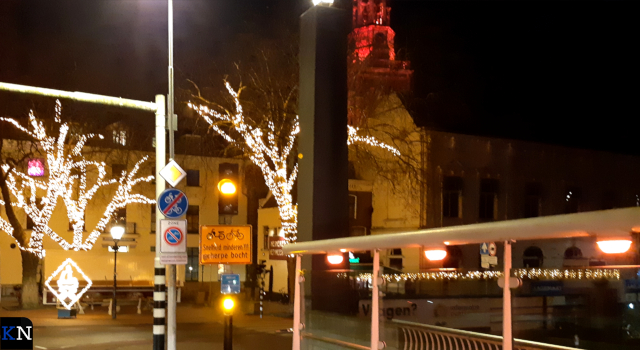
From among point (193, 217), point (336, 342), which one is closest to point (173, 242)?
point (336, 342)

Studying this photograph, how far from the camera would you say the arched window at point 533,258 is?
6.03 metres

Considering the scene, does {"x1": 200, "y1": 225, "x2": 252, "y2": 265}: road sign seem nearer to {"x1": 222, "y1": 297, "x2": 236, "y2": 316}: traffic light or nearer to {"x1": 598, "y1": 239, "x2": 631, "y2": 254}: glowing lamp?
{"x1": 222, "y1": 297, "x2": 236, "y2": 316}: traffic light

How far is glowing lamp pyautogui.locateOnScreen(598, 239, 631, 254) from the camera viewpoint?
172 inches

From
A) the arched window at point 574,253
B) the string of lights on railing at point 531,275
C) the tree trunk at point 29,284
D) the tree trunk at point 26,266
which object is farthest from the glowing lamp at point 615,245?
the tree trunk at point 29,284

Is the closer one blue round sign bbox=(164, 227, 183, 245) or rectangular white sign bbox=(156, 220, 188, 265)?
rectangular white sign bbox=(156, 220, 188, 265)

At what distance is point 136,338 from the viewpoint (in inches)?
763

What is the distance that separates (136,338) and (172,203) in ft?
25.0

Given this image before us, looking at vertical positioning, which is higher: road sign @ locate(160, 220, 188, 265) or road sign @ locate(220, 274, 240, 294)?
road sign @ locate(160, 220, 188, 265)

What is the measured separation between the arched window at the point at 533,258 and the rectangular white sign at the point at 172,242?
25.8 ft

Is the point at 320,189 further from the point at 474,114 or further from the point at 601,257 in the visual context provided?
the point at 474,114

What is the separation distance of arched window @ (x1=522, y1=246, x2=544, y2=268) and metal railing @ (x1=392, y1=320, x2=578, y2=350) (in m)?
0.75

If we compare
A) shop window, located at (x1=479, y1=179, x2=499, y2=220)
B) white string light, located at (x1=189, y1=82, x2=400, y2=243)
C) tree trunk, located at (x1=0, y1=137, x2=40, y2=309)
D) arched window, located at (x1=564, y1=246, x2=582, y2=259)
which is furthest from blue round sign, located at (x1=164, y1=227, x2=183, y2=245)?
shop window, located at (x1=479, y1=179, x2=499, y2=220)

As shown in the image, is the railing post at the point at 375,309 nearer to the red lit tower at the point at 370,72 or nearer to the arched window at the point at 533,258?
the arched window at the point at 533,258

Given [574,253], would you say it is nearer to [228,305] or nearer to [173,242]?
[228,305]
